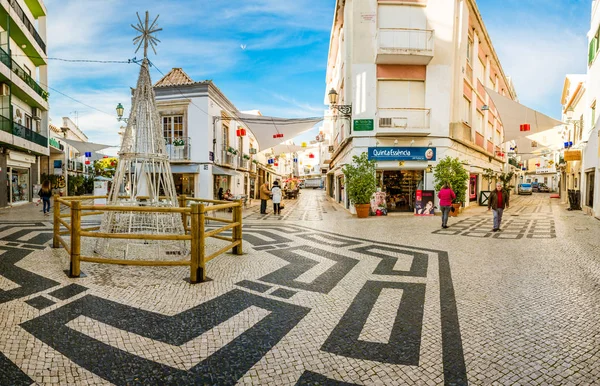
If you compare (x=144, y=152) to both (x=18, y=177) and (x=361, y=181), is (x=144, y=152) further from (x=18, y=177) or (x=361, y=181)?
(x=18, y=177)

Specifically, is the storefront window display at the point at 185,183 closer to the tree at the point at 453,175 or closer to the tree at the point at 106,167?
the tree at the point at 453,175

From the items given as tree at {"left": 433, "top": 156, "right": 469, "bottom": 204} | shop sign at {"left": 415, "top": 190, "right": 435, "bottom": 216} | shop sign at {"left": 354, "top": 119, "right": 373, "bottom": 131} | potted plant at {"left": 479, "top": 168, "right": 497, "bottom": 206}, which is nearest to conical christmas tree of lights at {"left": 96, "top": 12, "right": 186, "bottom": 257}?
shop sign at {"left": 354, "top": 119, "right": 373, "bottom": 131}

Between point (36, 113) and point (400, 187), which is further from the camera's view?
point (36, 113)

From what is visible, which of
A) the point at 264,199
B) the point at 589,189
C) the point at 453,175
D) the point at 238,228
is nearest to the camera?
the point at 238,228

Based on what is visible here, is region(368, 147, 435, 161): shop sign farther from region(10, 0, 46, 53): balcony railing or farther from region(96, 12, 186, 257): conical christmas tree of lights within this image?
region(10, 0, 46, 53): balcony railing

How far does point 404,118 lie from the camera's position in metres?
14.6

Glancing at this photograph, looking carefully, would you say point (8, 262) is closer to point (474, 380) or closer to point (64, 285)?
point (64, 285)

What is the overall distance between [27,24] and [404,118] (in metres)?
22.6

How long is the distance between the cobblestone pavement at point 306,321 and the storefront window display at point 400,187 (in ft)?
31.0

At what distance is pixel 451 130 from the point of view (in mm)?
15258

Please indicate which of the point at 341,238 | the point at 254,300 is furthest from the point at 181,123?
the point at 254,300

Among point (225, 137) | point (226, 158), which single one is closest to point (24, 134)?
point (225, 137)

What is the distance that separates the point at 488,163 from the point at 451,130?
1044 centimetres

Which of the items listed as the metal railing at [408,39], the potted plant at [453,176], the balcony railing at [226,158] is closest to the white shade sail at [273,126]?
the balcony railing at [226,158]
